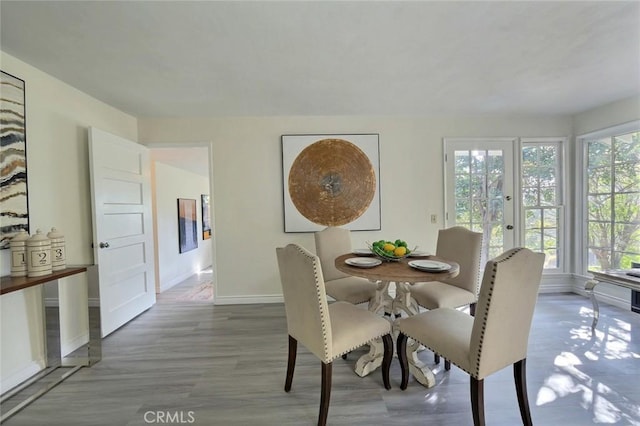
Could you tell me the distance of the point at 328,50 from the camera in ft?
6.19

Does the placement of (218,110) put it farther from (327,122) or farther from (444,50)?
(444,50)

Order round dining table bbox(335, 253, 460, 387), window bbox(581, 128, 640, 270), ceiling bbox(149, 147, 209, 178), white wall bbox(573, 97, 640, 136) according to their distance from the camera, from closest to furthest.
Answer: round dining table bbox(335, 253, 460, 387), white wall bbox(573, 97, 640, 136), window bbox(581, 128, 640, 270), ceiling bbox(149, 147, 209, 178)

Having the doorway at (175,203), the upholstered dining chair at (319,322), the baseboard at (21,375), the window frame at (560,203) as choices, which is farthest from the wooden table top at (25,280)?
the window frame at (560,203)

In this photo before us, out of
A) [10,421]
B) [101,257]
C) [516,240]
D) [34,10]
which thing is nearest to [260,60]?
[34,10]

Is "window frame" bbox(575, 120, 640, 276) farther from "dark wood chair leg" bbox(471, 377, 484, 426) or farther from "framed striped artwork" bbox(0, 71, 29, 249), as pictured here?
"framed striped artwork" bbox(0, 71, 29, 249)

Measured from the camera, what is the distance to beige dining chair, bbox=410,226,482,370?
2098 millimetres

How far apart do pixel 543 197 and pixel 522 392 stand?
3105mm

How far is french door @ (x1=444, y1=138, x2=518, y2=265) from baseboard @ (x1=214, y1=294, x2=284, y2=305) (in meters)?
2.43

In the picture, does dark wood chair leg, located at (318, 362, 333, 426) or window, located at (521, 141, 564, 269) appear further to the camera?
window, located at (521, 141, 564, 269)

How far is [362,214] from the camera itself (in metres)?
3.38

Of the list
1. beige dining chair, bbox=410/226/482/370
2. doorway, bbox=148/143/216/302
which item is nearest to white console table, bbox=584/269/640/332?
beige dining chair, bbox=410/226/482/370

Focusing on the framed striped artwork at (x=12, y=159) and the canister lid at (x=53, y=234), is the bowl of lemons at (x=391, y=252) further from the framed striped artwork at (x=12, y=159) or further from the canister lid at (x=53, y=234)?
the framed striped artwork at (x=12, y=159)

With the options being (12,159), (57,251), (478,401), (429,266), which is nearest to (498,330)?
(478,401)

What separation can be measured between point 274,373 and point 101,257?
1960 millimetres
